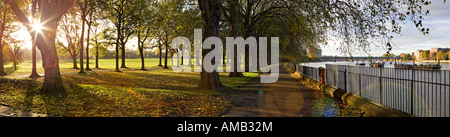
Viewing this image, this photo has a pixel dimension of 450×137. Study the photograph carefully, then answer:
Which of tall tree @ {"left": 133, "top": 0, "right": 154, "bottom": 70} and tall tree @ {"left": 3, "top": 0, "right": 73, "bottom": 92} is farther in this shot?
tall tree @ {"left": 133, "top": 0, "right": 154, "bottom": 70}

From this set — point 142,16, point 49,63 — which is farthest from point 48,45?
point 142,16

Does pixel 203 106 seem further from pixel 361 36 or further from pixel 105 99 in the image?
pixel 361 36

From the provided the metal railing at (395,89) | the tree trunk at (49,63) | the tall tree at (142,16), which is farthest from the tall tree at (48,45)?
the metal railing at (395,89)

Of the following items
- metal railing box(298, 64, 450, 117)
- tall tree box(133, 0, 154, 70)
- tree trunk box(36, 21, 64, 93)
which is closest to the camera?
metal railing box(298, 64, 450, 117)

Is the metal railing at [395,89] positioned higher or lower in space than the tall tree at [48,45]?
lower

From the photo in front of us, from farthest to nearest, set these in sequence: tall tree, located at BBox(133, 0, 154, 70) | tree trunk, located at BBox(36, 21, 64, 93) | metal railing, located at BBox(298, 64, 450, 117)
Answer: tall tree, located at BBox(133, 0, 154, 70) → tree trunk, located at BBox(36, 21, 64, 93) → metal railing, located at BBox(298, 64, 450, 117)

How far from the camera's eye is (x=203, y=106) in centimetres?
1077

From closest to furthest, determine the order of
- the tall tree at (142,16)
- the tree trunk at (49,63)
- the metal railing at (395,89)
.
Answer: the metal railing at (395,89)
the tree trunk at (49,63)
the tall tree at (142,16)

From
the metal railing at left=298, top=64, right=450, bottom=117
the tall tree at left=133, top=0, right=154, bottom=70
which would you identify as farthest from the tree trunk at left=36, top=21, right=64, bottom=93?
the metal railing at left=298, top=64, right=450, bottom=117

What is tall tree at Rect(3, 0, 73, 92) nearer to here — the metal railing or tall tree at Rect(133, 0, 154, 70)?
tall tree at Rect(133, 0, 154, 70)

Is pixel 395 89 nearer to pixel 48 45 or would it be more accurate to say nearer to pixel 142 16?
pixel 142 16

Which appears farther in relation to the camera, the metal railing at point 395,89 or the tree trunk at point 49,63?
the tree trunk at point 49,63

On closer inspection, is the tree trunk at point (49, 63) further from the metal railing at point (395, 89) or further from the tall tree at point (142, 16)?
the metal railing at point (395, 89)

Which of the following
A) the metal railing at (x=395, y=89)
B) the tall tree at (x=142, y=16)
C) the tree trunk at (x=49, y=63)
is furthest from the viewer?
the tall tree at (x=142, y=16)
